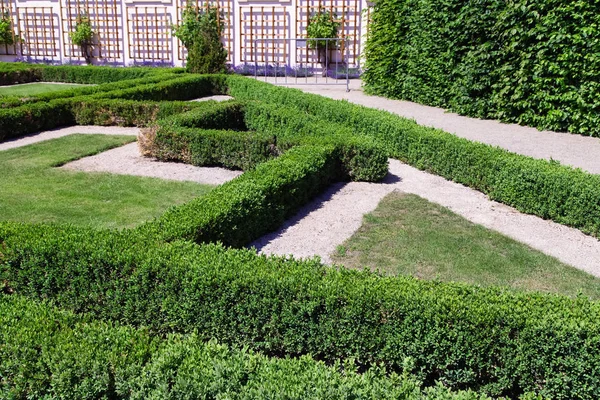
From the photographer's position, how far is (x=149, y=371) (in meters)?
3.44

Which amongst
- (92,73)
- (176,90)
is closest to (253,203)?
(176,90)

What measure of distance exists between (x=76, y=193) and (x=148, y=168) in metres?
1.89

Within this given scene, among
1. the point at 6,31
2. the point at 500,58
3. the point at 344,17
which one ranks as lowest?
the point at 500,58

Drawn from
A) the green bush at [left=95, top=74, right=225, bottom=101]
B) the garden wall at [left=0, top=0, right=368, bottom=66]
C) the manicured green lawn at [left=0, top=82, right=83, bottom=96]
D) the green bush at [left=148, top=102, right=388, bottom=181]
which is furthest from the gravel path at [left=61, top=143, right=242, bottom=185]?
the garden wall at [left=0, top=0, right=368, bottom=66]

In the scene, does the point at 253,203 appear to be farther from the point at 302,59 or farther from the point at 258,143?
the point at 302,59

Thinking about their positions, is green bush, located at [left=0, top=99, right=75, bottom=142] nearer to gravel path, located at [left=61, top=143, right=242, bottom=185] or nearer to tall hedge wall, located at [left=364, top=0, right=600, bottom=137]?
gravel path, located at [left=61, top=143, right=242, bottom=185]

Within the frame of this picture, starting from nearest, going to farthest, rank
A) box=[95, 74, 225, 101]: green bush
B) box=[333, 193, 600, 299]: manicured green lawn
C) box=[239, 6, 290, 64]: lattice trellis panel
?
box=[333, 193, 600, 299]: manicured green lawn < box=[95, 74, 225, 101]: green bush < box=[239, 6, 290, 64]: lattice trellis panel

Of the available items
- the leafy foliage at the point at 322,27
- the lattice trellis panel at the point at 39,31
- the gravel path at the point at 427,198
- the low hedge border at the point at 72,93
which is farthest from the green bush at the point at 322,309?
the lattice trellis panel at the point at 39,31

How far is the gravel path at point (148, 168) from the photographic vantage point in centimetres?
992

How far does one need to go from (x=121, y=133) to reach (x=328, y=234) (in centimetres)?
782

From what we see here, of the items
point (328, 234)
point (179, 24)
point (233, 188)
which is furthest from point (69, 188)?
point (179, 24)

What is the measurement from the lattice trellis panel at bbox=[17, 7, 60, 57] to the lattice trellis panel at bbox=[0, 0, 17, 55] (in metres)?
0.36

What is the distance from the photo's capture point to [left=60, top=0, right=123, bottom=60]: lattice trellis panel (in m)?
28.1

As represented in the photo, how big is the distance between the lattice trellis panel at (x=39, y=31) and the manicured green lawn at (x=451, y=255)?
26.1 metres
